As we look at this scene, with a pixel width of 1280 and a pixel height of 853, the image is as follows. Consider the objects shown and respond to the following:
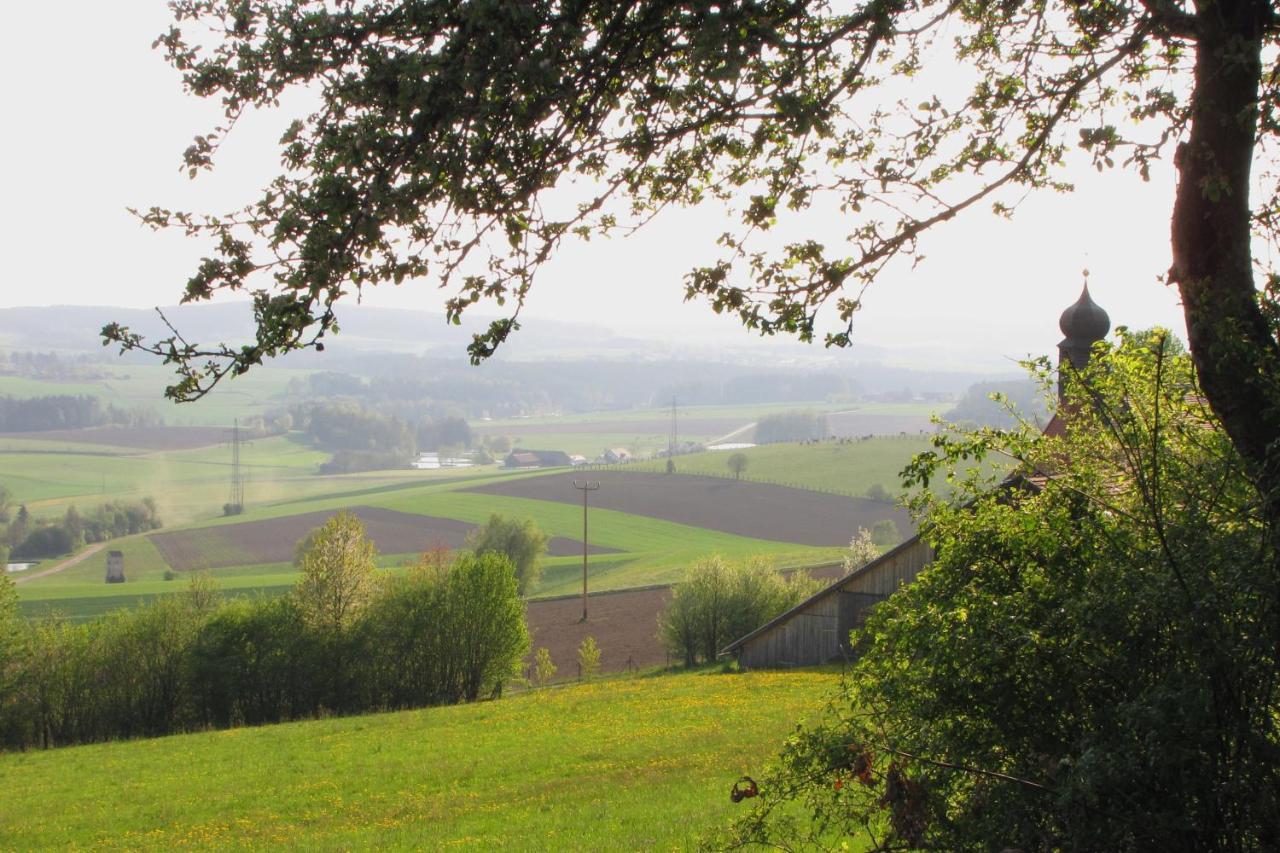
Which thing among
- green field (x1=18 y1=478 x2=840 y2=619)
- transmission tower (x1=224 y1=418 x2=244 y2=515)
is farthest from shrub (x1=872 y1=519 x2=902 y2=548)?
transmission tower (x1=224 y1=418 x2=244 y2=515)

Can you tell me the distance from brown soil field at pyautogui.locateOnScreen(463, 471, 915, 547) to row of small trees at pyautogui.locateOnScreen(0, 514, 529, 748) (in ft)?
155

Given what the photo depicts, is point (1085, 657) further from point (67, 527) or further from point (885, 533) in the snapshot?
point (67, 527)

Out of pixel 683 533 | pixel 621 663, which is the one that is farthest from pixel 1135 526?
pixel 683 533

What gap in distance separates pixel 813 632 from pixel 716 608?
10979 mm

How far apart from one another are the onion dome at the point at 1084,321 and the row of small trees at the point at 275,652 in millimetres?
24469

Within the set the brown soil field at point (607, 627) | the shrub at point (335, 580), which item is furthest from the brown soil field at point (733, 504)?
the shrub at point (335, 580)

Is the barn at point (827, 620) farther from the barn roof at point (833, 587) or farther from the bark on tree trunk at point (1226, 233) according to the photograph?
the bark on tree trunk at point (1226, 233)

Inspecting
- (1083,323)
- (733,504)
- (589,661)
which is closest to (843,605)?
(1083,323)

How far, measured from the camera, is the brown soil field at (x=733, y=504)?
91.5 m

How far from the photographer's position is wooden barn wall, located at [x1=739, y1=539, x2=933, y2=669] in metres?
34.6

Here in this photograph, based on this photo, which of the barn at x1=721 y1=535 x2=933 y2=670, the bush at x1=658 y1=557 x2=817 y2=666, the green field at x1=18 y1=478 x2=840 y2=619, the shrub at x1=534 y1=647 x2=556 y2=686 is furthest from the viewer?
the green field at x1=18 y1=478 x2=840 y2=619

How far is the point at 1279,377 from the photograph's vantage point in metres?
5.37

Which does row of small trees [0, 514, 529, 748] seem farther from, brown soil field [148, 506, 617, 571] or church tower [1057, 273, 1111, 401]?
brown soil field [148, 506, 617, 571]

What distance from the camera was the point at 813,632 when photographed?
126ft
